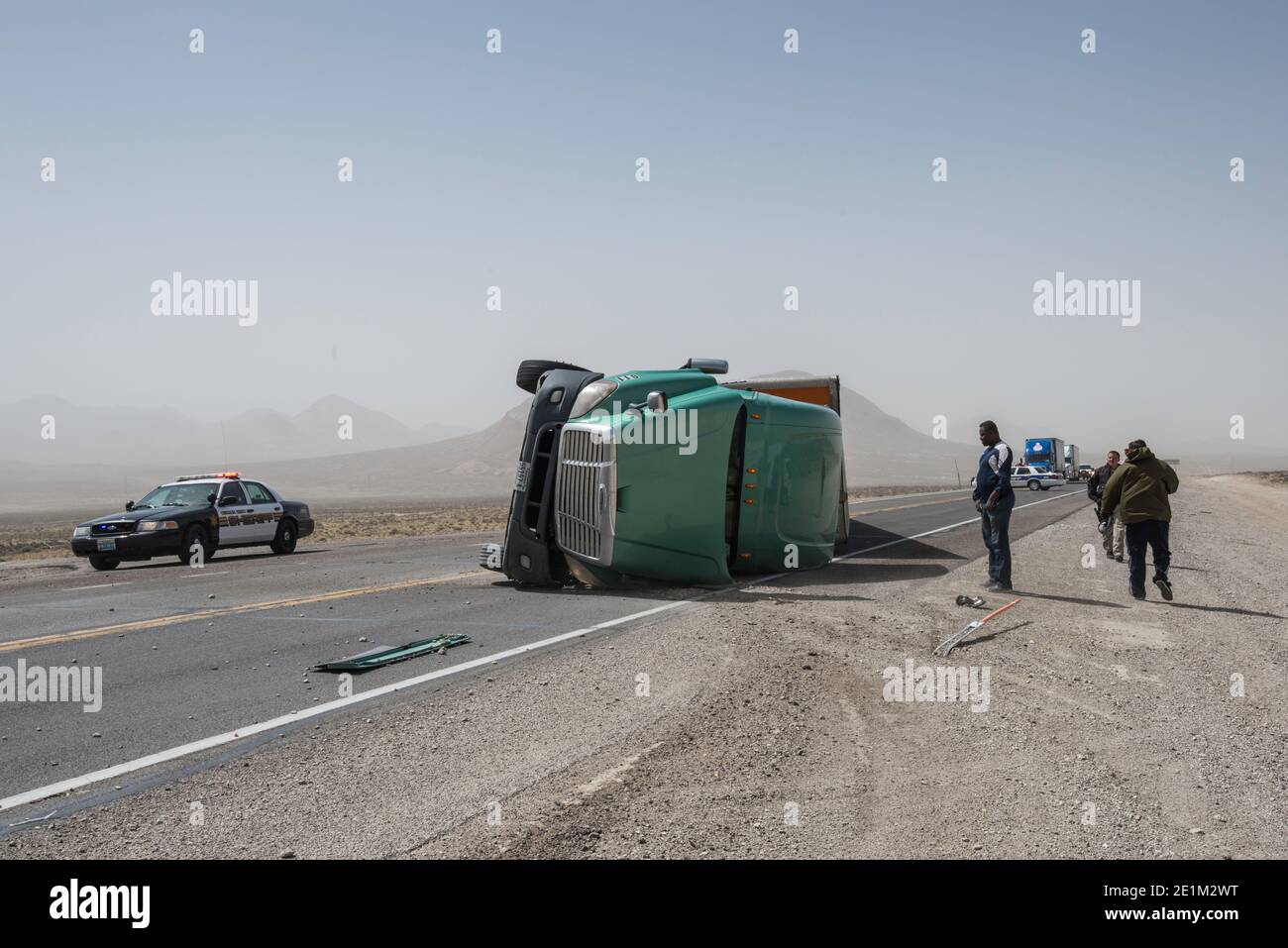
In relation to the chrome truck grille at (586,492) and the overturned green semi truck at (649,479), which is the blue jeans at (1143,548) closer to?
the overturned green semi truck at (649,479)

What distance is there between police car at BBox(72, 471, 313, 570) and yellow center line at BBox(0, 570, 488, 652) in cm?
669

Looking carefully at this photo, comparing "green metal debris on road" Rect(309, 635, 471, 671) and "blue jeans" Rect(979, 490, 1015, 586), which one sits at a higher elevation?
"blue jeans" Rect(979, 490, 1015, 586)

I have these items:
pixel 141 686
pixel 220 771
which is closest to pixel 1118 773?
pixel 220 771

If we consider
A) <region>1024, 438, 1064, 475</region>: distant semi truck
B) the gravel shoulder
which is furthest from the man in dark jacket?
<region>1024, 438, 1064, 475</region>: distant semi truck

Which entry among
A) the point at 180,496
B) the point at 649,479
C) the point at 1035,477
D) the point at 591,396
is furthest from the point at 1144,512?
the point at 1035,477

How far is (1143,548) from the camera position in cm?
1284

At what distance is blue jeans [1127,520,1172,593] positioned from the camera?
12672 mm

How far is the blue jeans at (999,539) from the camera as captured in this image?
13.1 m

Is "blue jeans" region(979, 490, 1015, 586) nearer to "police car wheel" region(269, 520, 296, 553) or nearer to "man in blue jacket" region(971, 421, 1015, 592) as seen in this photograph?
"man in blue jacket" region(971, 421, 1015, 592)

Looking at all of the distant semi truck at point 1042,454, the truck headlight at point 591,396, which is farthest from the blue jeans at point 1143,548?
the distant semi truck at point 1042,454

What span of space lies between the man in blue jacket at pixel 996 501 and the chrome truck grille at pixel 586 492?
4.77 meters

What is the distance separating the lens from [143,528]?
18.5 metres

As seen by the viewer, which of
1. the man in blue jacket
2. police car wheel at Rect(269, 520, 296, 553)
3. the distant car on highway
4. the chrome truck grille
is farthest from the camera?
the distant car on highway

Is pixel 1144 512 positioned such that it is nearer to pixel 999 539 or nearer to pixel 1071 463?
pixel 999 539
